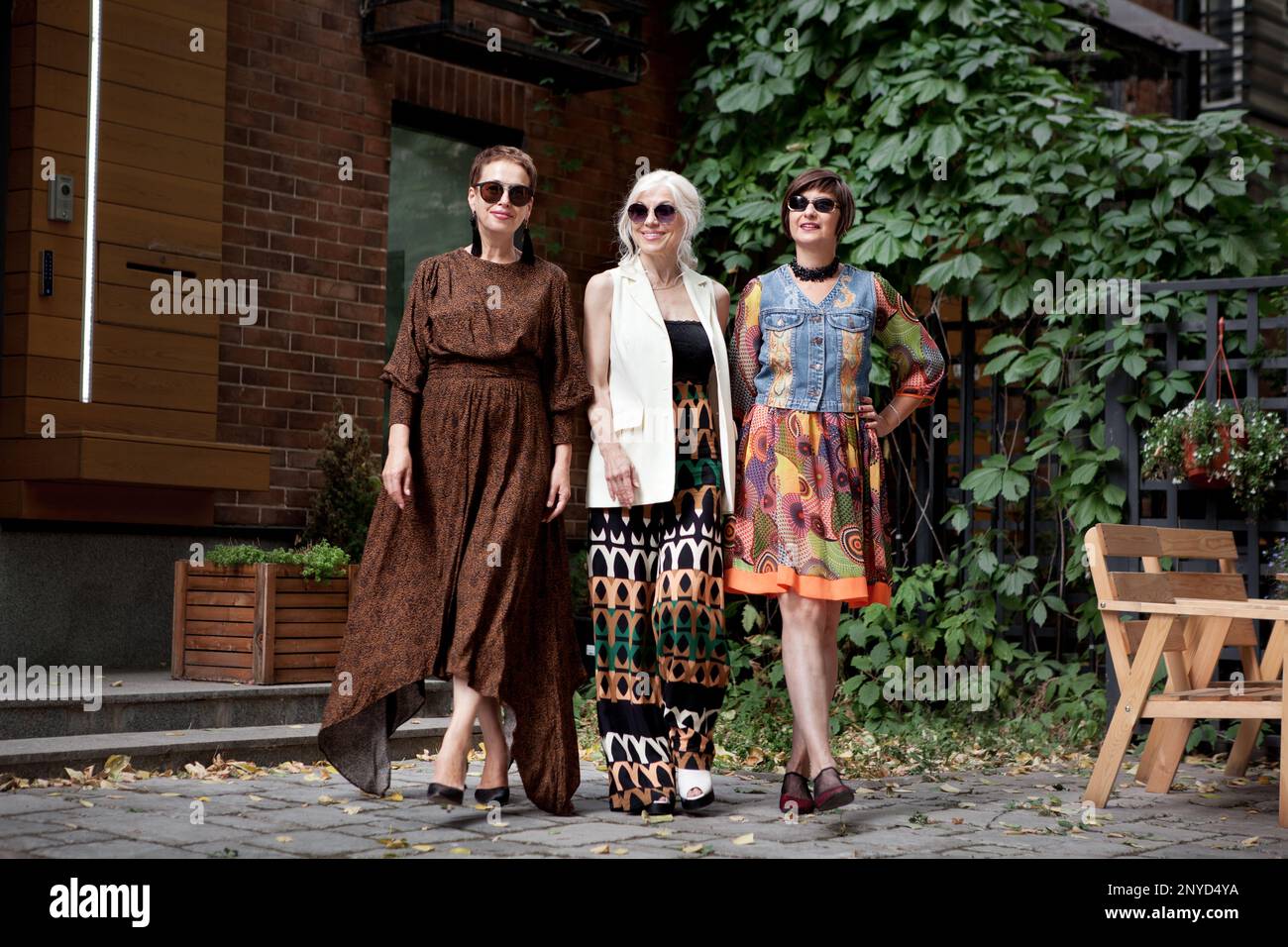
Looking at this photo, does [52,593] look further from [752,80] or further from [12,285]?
[752,80]

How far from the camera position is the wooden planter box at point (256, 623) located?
6301mm

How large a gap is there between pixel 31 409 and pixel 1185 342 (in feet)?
16.2

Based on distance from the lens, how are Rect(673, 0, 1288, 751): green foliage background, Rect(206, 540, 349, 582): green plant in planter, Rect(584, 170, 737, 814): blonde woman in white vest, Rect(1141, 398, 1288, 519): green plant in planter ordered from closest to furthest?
Rect(584, 170, 737, 814): blonde woman in white vest < Rect(1141, 398, 1288, 519): green plant in planter < Rect(206, 540, 349, 582): green plant in planter < Rect(673, 0, 1288, 751): green foliage background

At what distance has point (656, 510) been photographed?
4836 mm

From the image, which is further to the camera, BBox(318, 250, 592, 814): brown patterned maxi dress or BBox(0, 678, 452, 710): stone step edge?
BBox(0, 678, 452, 710): stone step edge

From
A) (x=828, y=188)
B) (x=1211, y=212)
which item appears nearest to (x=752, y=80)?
(x=1211, y=212)

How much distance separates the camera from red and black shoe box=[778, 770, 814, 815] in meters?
4.70

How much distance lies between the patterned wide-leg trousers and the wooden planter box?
1.93 meters

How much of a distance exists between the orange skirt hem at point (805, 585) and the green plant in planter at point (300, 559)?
2350 millimetres

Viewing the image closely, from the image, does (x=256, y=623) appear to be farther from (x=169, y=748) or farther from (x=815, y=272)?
(x=815, y=272)

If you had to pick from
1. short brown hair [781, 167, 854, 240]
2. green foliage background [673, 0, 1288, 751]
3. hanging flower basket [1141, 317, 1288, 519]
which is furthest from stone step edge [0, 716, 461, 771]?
hanging flower basket [1141, 317, 1288, 519]

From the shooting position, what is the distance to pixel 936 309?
24.5 feet

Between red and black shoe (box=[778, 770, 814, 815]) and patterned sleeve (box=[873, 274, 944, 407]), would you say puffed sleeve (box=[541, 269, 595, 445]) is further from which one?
red and black shoe (box=[778, 770, 814, 815])

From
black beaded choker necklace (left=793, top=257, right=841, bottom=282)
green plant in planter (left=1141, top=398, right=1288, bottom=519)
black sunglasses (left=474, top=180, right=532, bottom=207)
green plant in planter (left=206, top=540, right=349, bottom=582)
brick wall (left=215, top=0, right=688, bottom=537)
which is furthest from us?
brick wall (left=215, top=0, right=688, bottom=537)
